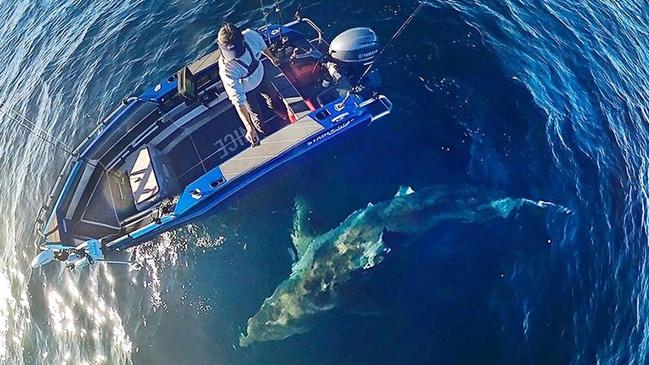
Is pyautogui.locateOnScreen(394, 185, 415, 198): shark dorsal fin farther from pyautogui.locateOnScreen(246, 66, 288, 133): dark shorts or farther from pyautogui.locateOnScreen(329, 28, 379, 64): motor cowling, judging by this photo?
pyautogui.locateOnScreen(246, 66, 288, 133): dark shorts

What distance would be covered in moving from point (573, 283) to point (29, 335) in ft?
54.7

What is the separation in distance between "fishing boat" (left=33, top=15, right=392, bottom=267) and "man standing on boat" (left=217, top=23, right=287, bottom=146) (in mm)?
445

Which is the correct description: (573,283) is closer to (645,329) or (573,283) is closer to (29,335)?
(645,329)

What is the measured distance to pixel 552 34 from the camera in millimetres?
19047

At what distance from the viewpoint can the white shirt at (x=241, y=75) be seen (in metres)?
12.5

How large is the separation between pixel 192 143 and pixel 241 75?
3642mm

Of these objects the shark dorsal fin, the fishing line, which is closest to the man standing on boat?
the shark dorsal fin

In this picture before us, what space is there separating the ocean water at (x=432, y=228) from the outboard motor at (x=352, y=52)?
6.55 ft

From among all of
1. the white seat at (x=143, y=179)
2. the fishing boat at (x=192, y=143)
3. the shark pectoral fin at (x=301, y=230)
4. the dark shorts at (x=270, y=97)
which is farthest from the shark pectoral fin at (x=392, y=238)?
the white seat at (x=143, y=179)

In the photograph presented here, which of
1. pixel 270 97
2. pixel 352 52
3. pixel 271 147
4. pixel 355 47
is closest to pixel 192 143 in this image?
pixel 270 97

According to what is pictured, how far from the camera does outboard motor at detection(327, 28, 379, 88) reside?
557 inches

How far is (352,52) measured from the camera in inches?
558

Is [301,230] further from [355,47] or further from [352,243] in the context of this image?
[355,47]

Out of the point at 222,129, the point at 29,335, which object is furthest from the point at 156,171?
the point at 29,335
